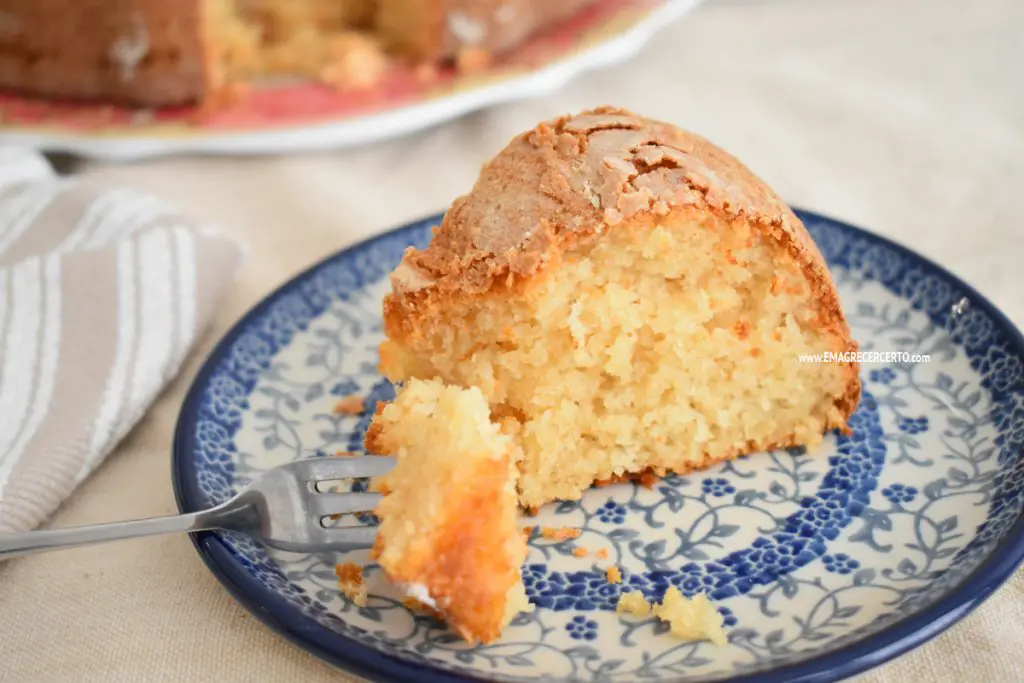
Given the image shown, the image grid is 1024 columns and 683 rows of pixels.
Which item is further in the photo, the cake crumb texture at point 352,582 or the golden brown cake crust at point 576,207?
the golden brown cake crust at point 576,207

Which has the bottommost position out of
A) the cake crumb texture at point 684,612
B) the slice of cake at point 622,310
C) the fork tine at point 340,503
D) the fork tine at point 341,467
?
the cake crumb texture at point 684,612

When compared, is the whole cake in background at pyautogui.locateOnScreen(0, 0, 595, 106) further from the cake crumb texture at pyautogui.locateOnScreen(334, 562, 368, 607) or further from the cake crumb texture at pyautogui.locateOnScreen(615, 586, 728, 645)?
the cake crumb texture at pyautogui.locateOnScreen(615, 586, 728, 645)

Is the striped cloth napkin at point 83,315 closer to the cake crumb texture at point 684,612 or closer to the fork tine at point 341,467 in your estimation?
the fork tine at point 341,467

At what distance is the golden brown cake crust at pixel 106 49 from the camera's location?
3305 mm

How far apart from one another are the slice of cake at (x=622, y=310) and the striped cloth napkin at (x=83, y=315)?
0.72 metres

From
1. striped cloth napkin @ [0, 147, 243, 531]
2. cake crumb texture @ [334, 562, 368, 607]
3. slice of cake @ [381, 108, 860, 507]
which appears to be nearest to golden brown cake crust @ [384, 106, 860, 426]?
slice of cake @ [381, 108, 860, 507]

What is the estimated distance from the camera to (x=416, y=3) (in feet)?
12.2

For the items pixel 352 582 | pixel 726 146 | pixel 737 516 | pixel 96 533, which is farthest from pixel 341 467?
pixel 726 146

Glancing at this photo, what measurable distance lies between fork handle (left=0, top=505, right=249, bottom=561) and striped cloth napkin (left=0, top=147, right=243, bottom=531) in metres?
0.30

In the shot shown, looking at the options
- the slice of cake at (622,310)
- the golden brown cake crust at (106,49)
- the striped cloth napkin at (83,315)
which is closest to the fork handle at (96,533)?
the striped cloth napkin at (83,315)

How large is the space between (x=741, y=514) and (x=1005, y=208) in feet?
5.48

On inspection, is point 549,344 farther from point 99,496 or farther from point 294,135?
point 294,135

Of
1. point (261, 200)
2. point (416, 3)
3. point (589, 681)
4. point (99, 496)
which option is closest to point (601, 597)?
point (589, 681)

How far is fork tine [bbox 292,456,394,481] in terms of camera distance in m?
1.80
